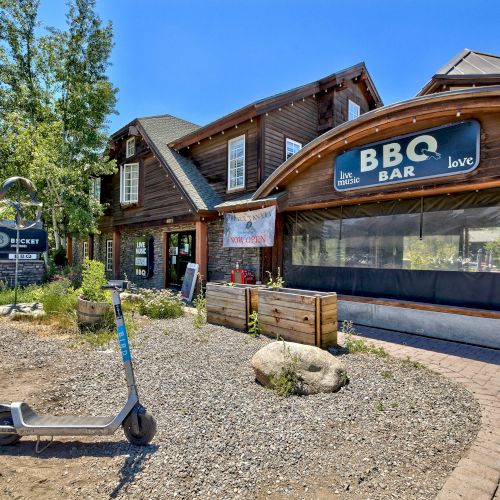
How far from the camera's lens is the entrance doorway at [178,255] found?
13.9 m

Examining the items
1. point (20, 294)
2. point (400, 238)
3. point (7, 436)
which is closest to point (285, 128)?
point (400, 238)

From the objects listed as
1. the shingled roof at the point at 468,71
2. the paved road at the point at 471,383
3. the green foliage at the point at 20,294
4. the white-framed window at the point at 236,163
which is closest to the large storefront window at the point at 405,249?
the paved road at the point at 471,383

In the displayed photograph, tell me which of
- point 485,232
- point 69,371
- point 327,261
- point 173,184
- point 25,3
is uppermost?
point 25,3

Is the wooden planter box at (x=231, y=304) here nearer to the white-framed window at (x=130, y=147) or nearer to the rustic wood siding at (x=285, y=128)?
the rustic wood siding at (x=285, y=128)

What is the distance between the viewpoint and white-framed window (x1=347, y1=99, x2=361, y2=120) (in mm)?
14546

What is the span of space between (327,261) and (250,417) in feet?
20.2

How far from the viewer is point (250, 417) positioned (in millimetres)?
3525

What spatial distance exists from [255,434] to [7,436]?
2.34m

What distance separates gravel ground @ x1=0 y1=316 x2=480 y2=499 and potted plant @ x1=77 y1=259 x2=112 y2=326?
1.75 meters

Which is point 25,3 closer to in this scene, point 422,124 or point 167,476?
point 422,124

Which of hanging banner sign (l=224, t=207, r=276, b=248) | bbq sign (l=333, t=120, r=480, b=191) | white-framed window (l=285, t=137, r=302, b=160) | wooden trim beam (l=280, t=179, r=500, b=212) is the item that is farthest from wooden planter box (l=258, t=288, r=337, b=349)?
white-framed window (l=285, t=137, r=302, b=160)

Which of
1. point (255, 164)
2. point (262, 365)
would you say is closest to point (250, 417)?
point (262, 365)

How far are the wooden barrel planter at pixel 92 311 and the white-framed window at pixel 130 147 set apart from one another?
11.2 metres

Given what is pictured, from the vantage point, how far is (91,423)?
3.14m
